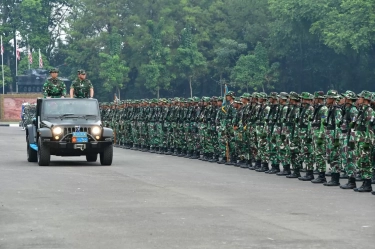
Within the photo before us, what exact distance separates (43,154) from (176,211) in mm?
11578

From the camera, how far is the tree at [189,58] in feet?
366

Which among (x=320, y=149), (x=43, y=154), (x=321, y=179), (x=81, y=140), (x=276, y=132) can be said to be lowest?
(x=43, y=154)

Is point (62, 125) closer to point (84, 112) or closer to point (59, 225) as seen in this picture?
point (84, 112)

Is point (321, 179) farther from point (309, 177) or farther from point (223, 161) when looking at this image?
point (223, 161)

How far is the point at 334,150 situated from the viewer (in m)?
20.0

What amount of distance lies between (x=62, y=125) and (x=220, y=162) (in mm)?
4667

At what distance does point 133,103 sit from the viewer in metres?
39.5

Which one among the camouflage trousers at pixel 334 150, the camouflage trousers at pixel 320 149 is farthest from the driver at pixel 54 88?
the camouflage trousers at pixel 334 150

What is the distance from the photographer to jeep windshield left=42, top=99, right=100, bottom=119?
26828 mm

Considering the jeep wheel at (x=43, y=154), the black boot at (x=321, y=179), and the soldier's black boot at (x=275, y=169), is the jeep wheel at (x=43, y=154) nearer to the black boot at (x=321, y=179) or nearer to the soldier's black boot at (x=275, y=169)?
the soldier's black boot at (x=275, y=169)

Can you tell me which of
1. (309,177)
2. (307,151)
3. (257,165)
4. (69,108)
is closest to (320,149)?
(307,151)

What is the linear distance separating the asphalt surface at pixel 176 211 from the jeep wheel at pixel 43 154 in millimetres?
2062

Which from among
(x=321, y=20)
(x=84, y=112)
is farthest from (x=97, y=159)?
(x=321, y=20)

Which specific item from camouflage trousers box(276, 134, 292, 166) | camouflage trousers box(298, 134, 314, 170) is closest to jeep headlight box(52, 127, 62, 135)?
camouflage trousers box(276, 134, 292, 166)
